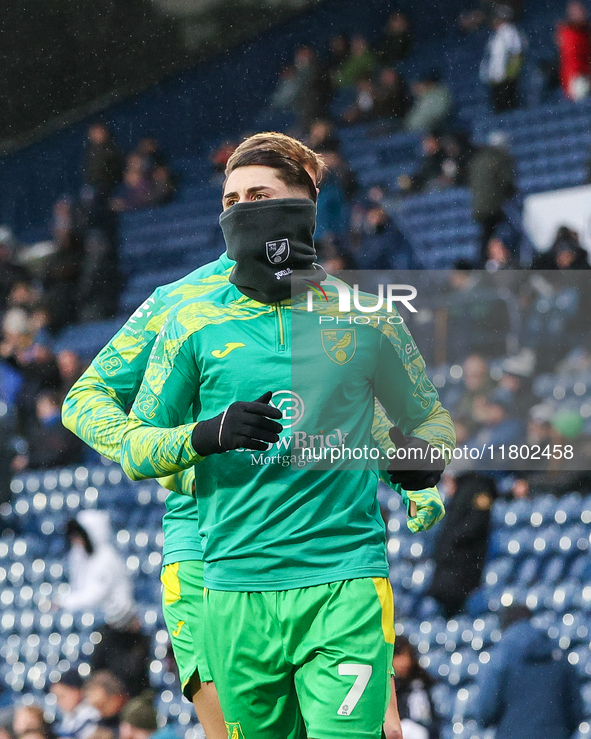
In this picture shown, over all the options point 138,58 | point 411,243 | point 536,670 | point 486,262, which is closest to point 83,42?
point 138,58

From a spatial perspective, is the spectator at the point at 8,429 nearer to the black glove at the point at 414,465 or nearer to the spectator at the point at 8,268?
the spectator at the point at 8,268

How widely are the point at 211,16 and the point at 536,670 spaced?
3.48m

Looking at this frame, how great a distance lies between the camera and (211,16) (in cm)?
519

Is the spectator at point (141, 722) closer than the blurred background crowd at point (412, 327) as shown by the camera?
Yes

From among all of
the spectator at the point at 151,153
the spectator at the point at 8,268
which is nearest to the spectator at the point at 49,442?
the spectator at the point at 8,268

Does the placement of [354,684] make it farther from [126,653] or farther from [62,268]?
[62,268]

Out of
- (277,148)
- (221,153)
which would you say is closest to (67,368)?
(221,153)

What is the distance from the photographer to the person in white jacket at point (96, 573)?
4.34 m

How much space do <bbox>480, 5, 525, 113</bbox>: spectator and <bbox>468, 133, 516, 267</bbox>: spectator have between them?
39cm

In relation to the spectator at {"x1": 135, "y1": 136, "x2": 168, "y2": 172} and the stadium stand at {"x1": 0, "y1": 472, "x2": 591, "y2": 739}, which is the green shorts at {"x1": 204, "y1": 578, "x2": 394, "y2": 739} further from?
the spectator at {"x1": 135, "y1": 136, "x2": 168, "y2": 172}

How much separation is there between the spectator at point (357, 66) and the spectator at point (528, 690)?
3.01m

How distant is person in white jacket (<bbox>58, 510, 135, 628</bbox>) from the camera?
4.34 meters

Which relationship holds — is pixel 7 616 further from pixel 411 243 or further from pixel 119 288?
pixel 411 243

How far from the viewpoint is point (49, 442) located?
495 cm
